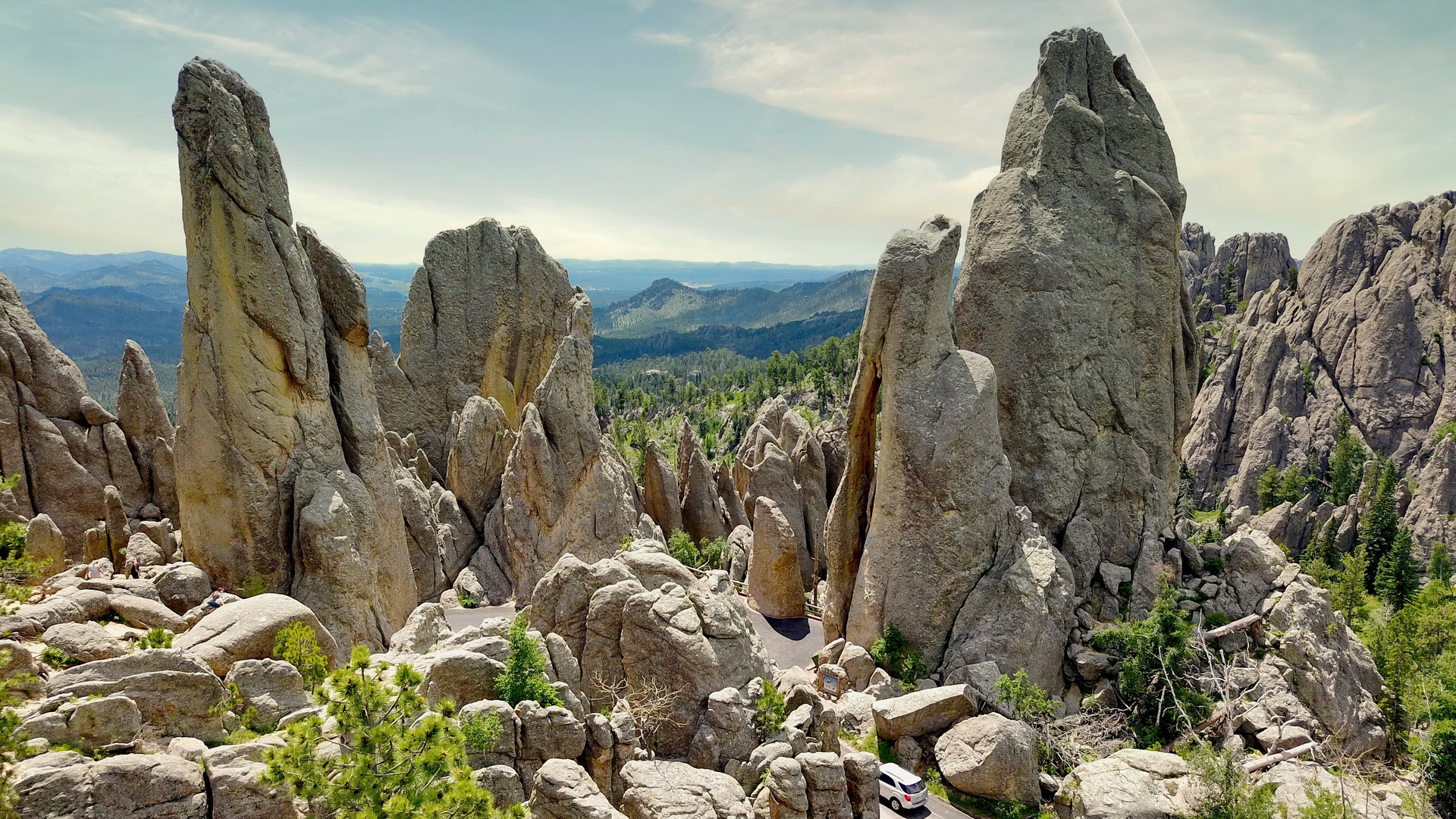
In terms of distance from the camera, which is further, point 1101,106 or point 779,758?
point 1101,106

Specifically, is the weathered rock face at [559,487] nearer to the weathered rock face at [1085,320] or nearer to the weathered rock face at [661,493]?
the weathered rock face at [661,493]

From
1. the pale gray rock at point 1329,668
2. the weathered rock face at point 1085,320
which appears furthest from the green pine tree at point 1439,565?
the weathered rock face at point 1085,320

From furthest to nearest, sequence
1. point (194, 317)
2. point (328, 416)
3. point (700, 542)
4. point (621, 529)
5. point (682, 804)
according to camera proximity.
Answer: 1. point (700, 542)
2. point (621, 529)
3. point (328, 416)
4. point (194, 317)
5. point (682, 804)

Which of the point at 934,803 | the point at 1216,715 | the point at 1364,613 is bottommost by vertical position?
the point at 1364,613

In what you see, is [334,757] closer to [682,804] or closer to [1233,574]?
[682,804]

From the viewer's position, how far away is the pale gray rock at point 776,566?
4119 cm

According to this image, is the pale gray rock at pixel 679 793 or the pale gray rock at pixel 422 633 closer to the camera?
the pale gray rock at pixel 679 793

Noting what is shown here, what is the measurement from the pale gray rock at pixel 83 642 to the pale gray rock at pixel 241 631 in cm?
121

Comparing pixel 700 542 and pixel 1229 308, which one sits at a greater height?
pixel 1229 308

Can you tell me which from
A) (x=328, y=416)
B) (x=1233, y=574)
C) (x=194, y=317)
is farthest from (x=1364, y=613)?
(x=194, y=317)

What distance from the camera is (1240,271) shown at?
595 ft

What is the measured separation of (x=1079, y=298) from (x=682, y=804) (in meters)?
28.9

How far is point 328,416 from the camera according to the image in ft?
87.0

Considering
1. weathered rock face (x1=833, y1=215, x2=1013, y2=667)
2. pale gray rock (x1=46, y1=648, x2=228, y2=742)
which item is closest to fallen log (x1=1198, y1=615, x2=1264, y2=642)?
weathered rock face (x1=833, y1=215, x2=1013, y2=667)
